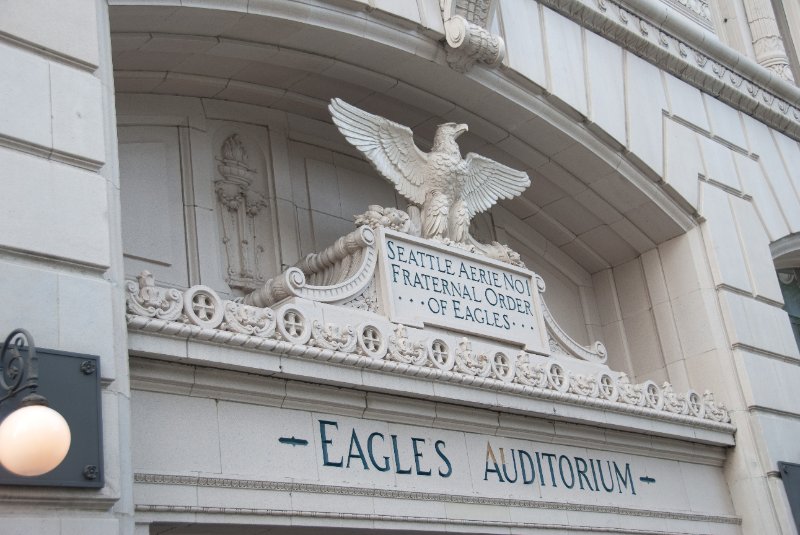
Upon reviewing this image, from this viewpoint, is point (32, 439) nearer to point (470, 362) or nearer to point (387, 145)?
point (470, 362)

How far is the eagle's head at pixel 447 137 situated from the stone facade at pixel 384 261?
0.62 metres

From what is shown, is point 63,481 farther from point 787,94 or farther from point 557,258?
point 787,94

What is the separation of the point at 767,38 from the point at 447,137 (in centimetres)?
804

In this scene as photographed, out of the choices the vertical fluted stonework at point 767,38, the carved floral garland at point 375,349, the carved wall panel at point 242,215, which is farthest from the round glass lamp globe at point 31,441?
the vertical fluted stonework at point 767,38

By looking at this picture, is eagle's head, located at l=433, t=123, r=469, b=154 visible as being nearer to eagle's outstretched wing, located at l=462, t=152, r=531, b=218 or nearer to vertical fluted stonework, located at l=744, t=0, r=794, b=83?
eagle's outstretched wing, located at l=462, t=152, r=531, b=218

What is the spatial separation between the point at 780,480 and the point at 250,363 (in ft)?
21.4

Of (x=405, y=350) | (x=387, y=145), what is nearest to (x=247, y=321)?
(x=405, y=350)

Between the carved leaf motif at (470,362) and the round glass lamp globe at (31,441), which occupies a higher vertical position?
the carved leaf motif at (470,362)

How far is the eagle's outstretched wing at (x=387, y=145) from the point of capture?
10602mm

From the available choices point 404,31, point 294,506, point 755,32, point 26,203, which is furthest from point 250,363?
point 755,32

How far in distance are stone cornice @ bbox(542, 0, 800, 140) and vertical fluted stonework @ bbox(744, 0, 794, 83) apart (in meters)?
0.96

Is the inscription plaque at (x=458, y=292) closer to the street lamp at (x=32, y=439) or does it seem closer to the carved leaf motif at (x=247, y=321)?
the carved leaf motif at (x=247, y=321)

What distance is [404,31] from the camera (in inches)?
436

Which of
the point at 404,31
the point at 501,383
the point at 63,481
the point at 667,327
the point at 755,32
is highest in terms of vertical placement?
the point at 755,32
